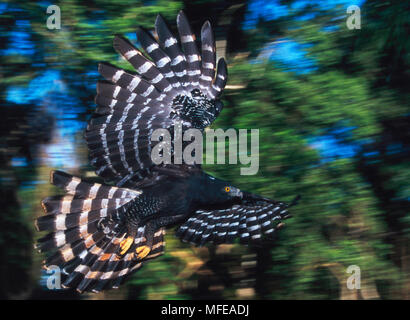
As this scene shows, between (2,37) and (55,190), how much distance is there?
1.33 meters

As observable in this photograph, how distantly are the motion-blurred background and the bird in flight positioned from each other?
69 cm

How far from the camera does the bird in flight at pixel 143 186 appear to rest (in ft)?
10.2

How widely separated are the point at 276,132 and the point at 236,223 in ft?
3.24

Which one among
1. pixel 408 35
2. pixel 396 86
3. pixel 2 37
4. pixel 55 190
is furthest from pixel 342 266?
pixel 2 37

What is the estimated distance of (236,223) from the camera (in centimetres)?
363

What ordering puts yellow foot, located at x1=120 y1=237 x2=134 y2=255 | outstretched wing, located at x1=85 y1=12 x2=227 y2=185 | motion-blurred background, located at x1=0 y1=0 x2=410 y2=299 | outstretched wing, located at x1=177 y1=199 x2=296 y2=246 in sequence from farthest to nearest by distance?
Answer: motion-blurred background, located at x1=0 y1=0 x2=410 y2=299 < outstretched wing, located at x1=177 y1=199 x2=296 y2=246 < yellow foot, located at x1=120 y1=237 x2=134 y2=255 < outstretched wing, located at x1=85 y1=12 x2=227 y2=185

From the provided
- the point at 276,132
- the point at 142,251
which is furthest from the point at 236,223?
the point at 276,132

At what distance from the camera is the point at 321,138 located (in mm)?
4273

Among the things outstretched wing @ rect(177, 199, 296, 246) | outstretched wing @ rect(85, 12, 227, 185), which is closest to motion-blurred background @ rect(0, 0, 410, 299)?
outstretched wing @ rect(177, 199, 296, 246)

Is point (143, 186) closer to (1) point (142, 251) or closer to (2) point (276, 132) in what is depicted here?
(1) point (142, 251)

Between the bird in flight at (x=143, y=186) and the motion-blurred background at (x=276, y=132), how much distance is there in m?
0.69

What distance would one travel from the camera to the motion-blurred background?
13.8 ft

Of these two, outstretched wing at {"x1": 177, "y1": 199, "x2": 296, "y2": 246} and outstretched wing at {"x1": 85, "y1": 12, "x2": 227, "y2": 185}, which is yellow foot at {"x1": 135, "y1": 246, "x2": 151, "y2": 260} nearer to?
outstretched wing at {"x1": 177, "y1": 199, "x2": 296, "y2": 246}

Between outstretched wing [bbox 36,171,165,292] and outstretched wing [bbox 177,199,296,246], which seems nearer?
outstretched wing [bbox 36,171,165,292]
